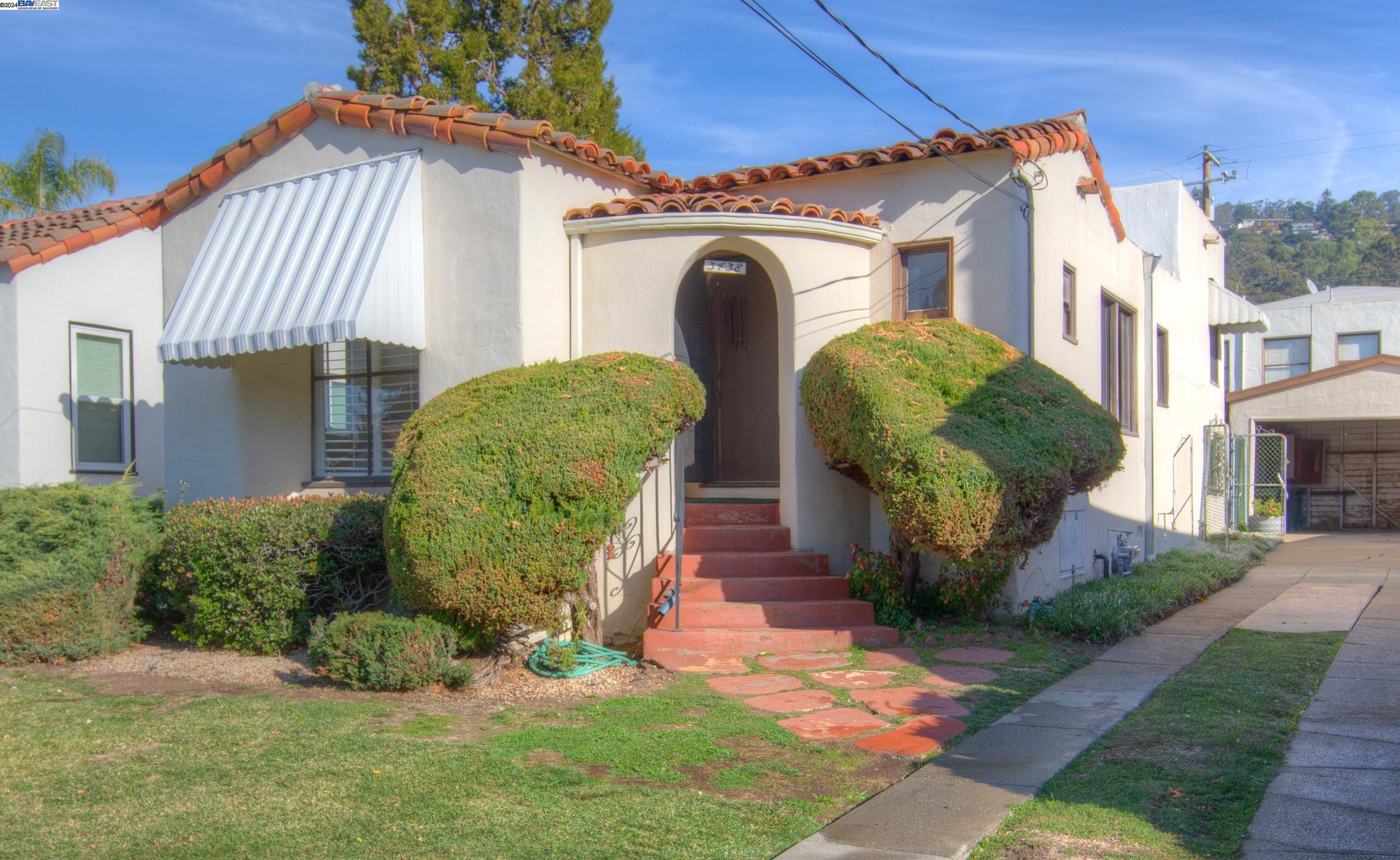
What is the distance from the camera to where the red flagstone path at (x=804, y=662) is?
8.00 metres

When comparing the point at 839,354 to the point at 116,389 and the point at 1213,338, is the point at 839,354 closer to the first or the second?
the point at 116,389

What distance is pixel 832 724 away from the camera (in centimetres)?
652

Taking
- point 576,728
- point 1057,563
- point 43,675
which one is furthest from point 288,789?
point 1057,563

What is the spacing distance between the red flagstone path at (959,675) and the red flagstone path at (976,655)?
176 mm

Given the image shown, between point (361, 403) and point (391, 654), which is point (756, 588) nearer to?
point (391, 654)

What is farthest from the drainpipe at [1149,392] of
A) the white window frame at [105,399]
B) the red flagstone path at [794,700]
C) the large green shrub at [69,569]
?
the white window frame at [105,399]

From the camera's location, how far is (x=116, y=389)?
45.5ft

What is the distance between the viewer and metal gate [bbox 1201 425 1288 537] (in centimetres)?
1869

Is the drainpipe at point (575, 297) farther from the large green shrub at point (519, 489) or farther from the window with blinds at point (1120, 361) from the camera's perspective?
the window with blinds at point (1120, 361)

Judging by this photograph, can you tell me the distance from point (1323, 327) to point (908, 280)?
21.1m

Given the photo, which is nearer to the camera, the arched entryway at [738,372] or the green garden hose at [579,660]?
the green garden hose at [579,660]

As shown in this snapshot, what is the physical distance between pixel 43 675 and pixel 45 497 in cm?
175

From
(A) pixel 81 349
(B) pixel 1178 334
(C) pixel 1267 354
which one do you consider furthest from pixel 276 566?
(C) pixel 1267 354

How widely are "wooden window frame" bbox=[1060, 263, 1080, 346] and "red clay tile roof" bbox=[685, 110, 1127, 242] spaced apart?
1.28 meters
